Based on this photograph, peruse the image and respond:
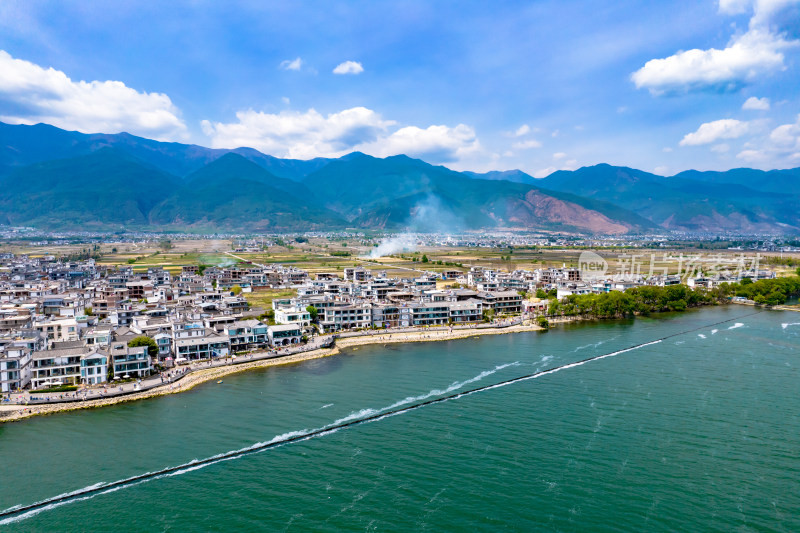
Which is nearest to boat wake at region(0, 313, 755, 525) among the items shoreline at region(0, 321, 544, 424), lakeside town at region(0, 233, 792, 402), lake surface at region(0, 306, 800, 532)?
lake surface at region(0, 306, 800, 532)

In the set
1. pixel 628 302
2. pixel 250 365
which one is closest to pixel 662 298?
pixel 628 302

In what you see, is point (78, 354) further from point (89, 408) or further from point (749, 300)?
point (749, 300)

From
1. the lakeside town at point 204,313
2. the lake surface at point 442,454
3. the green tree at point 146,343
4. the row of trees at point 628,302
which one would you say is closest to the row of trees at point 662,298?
the row of trees at point 628,302

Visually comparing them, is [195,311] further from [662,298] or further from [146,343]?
[662,298]

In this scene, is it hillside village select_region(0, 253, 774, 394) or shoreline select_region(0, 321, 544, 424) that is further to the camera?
hillside village select_region(0, 253, 774, 394)

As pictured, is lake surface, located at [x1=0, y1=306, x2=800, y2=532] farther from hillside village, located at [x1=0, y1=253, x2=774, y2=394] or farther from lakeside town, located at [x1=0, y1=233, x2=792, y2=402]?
hillside village, located at [x1=0, y1=253, x2=774, y2=394]
